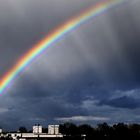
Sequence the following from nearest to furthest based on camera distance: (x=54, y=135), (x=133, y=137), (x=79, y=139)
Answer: (x=133, y=137), (x=79, y=139), (x=54, y=135)

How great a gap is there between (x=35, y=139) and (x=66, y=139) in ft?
117

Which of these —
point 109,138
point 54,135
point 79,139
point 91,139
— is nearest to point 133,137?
point 109,138

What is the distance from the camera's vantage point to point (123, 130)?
17212cm

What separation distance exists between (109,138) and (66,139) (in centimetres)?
2351

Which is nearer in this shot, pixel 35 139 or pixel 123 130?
pixel 123 130

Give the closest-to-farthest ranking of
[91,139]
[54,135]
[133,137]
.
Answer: [133,137] < [91,139] < [54,135]

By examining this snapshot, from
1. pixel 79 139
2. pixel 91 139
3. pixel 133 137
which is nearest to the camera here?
pixel 133 137

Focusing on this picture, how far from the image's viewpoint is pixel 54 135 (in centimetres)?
19238

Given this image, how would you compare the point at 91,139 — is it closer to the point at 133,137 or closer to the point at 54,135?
the point at 133,137

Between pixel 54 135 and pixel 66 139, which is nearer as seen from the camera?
pixel 66 139

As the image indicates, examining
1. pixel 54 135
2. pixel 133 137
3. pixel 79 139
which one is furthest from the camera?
pixel 54 135

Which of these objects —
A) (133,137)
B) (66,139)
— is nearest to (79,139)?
(66,139)

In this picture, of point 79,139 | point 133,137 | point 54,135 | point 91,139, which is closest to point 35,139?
point 54,135

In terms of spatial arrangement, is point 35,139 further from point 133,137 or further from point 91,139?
point 133,137
